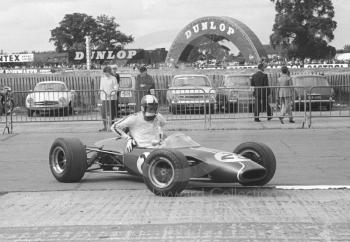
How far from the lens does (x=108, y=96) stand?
18.2 metres

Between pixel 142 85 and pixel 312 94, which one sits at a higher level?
pixel 142 85

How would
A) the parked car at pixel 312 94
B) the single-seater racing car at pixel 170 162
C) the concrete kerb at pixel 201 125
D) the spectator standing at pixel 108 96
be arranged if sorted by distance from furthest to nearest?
the parked car at pixel 312 94, the spectator standing at pixel 108 96, the concrete kerb at pixel 201 125, the single-seater racing car at pixel 170 162

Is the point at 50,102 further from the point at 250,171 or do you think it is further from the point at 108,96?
the point at 250,171

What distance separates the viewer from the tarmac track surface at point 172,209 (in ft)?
21.4

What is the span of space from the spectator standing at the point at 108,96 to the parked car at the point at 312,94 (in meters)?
5.00

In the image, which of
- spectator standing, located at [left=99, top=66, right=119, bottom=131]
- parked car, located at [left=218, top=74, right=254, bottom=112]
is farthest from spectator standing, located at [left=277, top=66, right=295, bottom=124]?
spectator standing, located at [left=99, top=66, right=119, bottom=131]

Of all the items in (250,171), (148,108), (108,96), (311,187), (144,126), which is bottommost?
(311,187)

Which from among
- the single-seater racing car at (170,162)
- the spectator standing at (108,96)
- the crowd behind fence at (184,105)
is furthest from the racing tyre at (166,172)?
the crowd behind fence at (184,105)

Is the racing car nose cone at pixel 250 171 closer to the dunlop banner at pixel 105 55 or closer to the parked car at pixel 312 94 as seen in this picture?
the parked car at pixel 312 94

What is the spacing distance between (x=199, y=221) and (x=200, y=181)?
6.27 feet

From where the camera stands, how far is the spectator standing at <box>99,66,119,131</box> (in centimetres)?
1820

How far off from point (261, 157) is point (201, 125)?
985 centimetres

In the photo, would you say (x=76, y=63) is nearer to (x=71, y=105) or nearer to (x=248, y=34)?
(x=248, y=34)

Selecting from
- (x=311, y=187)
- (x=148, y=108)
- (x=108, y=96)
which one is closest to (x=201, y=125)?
(x=108, y=96)
